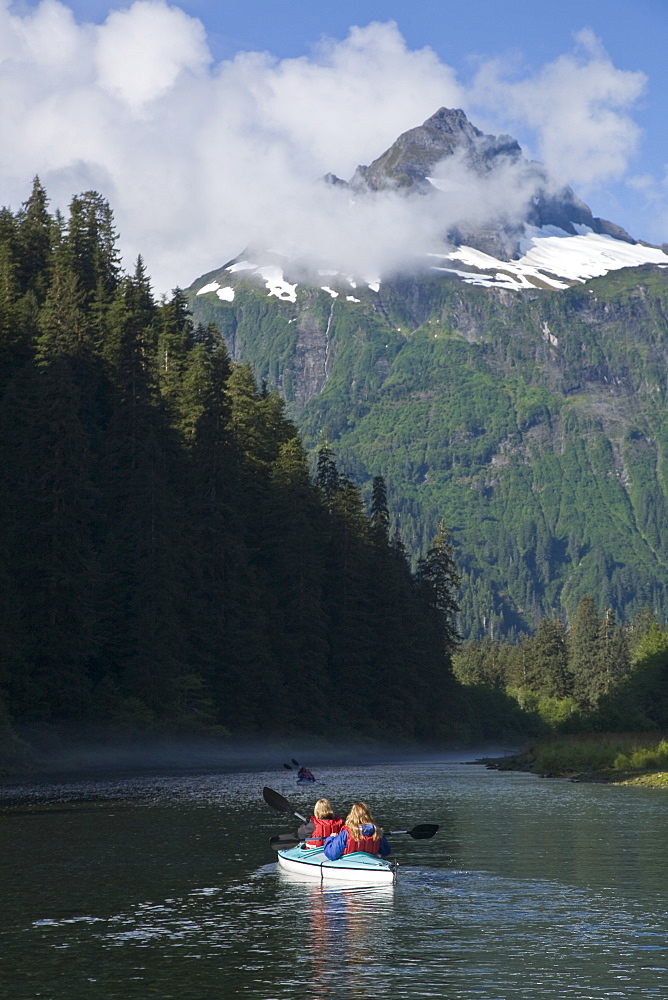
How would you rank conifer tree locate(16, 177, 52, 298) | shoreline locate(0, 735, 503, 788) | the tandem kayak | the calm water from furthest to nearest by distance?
conifer tree locate(16, 177, 52, 298)
shoreline locate(0, 735, 503, 788)
the tandem kayak
the calm water

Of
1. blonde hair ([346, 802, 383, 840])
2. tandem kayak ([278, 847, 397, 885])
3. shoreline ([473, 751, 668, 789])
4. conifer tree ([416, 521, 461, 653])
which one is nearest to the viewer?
tandem kayak ([278, 847, 397, 885])

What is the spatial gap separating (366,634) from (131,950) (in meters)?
89.7

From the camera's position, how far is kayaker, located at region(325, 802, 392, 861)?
26.2 meters

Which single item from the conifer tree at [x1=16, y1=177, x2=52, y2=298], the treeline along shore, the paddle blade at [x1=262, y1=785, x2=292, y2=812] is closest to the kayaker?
the paddle blade at [x1=262, y1=785, x2=292, y2=812]

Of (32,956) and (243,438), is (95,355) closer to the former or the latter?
(243,438)

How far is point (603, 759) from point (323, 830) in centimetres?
4056

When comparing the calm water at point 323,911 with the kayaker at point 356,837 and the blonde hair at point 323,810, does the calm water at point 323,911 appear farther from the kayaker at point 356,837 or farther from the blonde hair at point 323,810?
the blonde hair at point 323,810

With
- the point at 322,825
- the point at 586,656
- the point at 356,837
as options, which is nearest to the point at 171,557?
the point at 322,825

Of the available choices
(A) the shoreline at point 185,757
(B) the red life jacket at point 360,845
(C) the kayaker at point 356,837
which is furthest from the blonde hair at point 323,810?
(A) the shoreline at point 185,757

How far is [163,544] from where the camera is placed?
253 feet

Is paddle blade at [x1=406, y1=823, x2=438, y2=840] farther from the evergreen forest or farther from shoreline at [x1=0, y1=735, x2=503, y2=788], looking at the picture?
the evergreen forest

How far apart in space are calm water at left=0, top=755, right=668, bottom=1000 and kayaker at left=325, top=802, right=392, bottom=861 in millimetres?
796

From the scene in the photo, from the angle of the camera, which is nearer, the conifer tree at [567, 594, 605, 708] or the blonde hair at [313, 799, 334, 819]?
the blonde hair at [313, 799, 334, 819]

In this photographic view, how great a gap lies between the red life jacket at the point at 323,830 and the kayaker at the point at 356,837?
1.02 m
